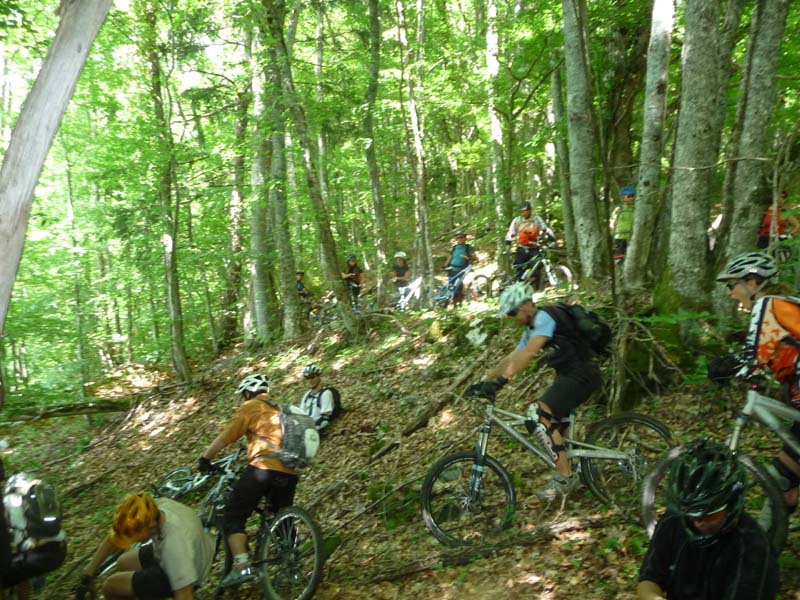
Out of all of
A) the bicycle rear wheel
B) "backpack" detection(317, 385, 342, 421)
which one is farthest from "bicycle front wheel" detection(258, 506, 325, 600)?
"backpack" detection(317, 385, 342, 421)

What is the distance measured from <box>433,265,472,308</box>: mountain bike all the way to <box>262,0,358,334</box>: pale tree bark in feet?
7.39

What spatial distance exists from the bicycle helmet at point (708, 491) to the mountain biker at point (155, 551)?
3.63 metres

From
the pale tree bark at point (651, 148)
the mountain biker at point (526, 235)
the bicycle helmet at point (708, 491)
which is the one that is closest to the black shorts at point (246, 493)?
the bicycle helmet at point (708, 491)

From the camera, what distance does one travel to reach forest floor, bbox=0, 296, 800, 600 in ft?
15.4

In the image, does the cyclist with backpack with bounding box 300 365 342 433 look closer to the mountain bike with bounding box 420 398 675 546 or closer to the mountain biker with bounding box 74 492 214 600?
the mountain bike with bounding box 420 398 675 546

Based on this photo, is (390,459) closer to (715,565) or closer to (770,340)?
(770,340)

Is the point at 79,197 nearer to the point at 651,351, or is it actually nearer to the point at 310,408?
the point at 310,408

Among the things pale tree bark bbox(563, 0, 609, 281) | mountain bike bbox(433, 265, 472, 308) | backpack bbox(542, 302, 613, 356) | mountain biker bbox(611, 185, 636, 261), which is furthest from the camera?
mountain bike bbox(433, 265, 472, 308)

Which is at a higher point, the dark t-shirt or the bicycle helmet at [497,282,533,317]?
the bicycle helmet at [497,282,533,317]

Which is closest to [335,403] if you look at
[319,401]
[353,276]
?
[319,401]

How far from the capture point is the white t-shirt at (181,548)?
423 centimetres

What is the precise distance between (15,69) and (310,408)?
1789 centimetres

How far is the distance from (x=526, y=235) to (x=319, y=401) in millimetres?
5547

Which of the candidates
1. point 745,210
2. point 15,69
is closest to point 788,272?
point 745,210
